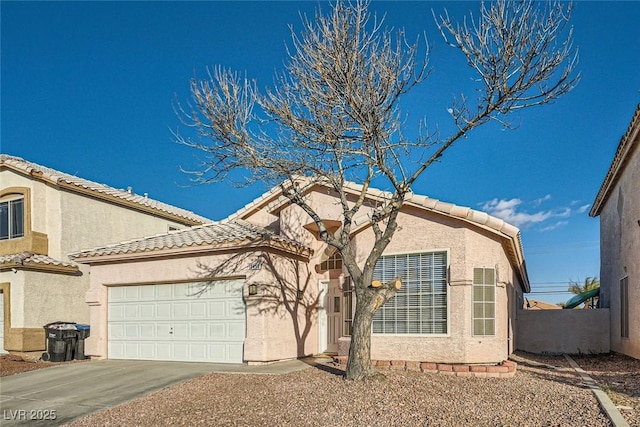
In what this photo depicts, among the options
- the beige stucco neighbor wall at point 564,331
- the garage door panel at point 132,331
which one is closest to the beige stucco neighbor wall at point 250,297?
the garage door panel at point 132,331

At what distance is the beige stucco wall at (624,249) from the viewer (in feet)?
42.0

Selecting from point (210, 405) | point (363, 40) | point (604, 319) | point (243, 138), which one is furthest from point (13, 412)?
point (604, 319)

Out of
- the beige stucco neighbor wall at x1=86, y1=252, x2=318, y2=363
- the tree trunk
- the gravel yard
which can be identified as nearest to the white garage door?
the beige stucco neighbor wall at x1=86, y1=252, x2=318, y2=363

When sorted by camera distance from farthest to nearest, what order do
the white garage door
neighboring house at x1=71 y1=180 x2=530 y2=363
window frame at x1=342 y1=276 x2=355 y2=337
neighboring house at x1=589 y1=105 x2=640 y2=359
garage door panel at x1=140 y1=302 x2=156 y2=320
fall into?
garage door panel at x1=140 y1=302 x2=156 y2=320, the white garage door, window frame at x1=342 y1=276 x2=355 y2=337, neighboring house at x1=589 y1=105 x2=640 y2=359, neighboring house at x1=71 y1=180 x2=530 y2=363

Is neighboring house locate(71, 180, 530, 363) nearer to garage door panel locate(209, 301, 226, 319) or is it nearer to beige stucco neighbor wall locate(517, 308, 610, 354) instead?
garage door panel locate(209, 301, 226, 319)

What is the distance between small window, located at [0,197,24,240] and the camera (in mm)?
17891

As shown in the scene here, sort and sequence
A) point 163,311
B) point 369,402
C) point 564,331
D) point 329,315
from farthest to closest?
point 564,331, point 329,315, point 163,311, point 369,402

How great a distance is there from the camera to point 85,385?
11352mm

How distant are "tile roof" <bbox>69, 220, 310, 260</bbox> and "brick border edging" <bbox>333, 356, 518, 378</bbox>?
11.3 ft

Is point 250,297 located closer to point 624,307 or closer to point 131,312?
point 131,312

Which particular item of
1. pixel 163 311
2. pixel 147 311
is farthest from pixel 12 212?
pixel 163 311

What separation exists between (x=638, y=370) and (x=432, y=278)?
464 centimetres

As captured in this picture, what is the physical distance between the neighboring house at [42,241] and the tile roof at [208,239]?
A: 267 cm

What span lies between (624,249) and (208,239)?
11.1m
